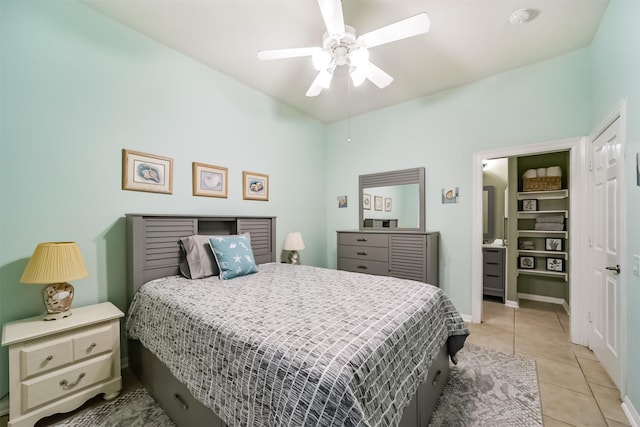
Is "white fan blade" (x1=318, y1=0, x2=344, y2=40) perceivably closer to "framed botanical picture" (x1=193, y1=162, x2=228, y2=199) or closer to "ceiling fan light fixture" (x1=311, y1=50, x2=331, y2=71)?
"ceiling fan light fixture" (x1=311, y1=50, x2=331, y2=71)

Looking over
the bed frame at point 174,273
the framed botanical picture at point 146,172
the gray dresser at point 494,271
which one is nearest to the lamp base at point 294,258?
the bed frame at point 174,273

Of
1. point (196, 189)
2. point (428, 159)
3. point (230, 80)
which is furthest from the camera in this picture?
point (428, 159)

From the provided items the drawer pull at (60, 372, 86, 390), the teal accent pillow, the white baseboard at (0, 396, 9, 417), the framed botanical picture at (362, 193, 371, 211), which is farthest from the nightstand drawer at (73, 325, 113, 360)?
the framed botanical picture at (362, 193, 371, 211)

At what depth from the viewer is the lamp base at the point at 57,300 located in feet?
5.73

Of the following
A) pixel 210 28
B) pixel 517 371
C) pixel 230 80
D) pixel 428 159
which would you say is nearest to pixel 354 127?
pixel 428 159

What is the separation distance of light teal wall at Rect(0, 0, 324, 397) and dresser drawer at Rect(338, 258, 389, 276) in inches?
69.4

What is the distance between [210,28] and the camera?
2316 mm

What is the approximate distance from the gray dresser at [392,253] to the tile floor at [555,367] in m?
0.85

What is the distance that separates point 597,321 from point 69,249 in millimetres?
4251

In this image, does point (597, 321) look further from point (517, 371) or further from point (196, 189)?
point (196, 189)

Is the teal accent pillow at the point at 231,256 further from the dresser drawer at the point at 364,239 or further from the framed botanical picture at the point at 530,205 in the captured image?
the framed botanical picture at the point at 530,205

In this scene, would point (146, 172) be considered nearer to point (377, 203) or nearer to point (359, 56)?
point (359, 56)

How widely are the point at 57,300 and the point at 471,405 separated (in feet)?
9.39

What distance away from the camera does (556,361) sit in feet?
7.51
